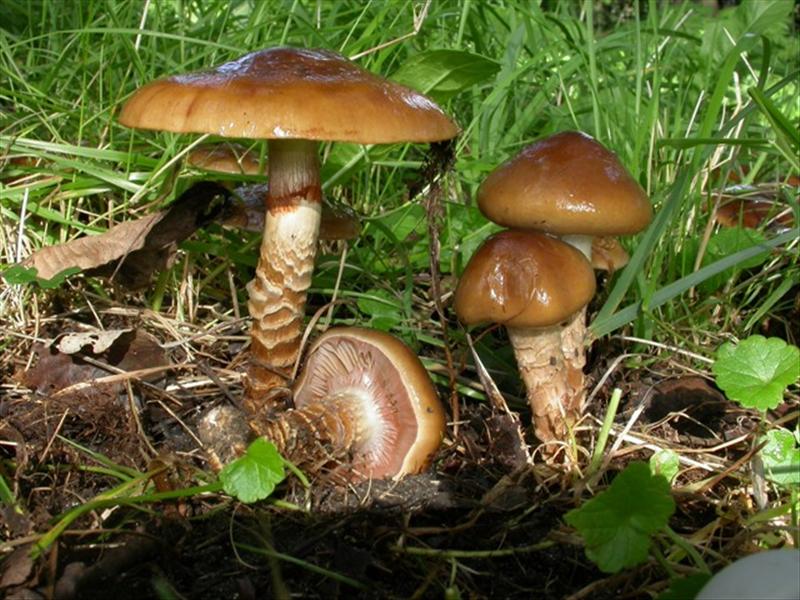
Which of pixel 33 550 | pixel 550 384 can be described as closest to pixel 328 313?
pixel 550 384

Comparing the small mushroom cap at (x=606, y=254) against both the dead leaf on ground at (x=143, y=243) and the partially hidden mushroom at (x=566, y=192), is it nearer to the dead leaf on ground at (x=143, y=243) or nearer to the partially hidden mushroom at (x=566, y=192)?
the partially hidden mushroom at (x=566, y=192)

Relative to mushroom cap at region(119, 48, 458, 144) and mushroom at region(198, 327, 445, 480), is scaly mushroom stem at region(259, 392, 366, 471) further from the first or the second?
mushroom cap at region(119, 48, 458, 144)

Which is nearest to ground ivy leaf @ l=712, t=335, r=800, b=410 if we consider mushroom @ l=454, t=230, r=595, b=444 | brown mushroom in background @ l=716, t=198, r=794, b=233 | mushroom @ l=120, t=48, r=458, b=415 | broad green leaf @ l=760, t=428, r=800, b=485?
broad green leaf @ l=760, t=428, r=800, b=485

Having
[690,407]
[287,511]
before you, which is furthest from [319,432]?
[690,407]

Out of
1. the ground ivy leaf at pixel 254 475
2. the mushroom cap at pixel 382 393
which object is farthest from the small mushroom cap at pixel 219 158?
the ground ivy leaf at pixel 254 475

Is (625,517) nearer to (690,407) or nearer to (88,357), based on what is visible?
(690,407)

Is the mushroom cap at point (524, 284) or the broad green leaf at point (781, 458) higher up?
the mushroom cap at point (524, 284)

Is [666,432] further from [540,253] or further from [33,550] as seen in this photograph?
[33,550]
